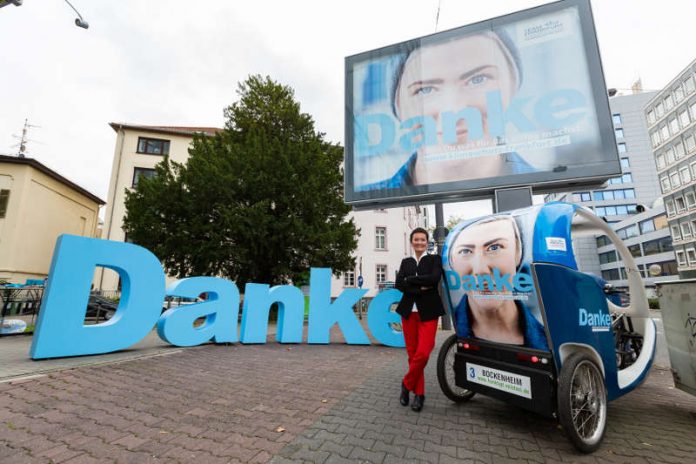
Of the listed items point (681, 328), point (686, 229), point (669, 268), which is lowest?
point (681, 328)

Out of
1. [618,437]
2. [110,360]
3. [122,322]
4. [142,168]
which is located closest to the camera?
[618,437]

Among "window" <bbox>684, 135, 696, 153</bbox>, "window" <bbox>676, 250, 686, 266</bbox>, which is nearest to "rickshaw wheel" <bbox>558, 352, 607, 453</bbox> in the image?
"window" <bbox>676, 250, 686, 266</bbox>

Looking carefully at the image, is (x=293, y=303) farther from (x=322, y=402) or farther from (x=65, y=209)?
(x=65, y=209)

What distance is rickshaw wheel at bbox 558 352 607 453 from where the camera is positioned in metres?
2.48

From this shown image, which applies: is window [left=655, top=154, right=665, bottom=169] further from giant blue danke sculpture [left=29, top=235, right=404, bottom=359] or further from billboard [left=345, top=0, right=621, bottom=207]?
giant blue danke sculpture [left=29, top=235, right=404, bottom=359]

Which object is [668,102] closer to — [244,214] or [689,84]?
[689,84]

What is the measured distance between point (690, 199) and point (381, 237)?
44.4 meters

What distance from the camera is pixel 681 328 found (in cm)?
355

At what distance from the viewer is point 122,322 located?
6.18m

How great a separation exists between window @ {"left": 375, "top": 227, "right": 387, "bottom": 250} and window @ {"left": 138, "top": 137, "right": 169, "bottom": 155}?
19.1 metres

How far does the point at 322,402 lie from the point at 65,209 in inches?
1134

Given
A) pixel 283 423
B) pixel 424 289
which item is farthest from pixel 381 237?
pixel 283 423

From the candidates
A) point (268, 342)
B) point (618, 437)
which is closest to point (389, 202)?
point (268, 342)

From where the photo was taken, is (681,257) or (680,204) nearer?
(681,257)
